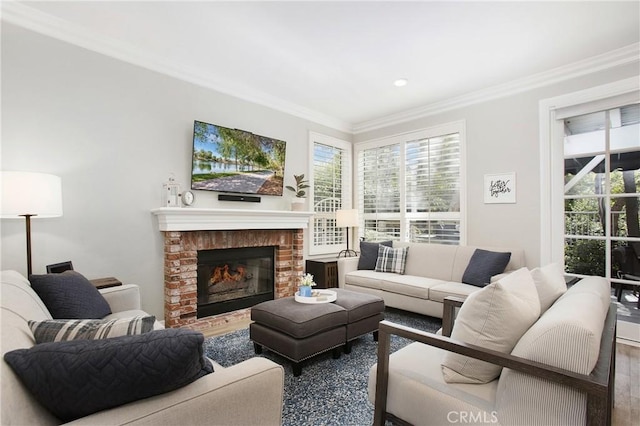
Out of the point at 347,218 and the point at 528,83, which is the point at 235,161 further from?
the point at 528,83

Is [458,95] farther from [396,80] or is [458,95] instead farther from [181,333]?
[181,333]

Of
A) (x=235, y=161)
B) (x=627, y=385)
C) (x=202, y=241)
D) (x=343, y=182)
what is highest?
(x=235, y=161)

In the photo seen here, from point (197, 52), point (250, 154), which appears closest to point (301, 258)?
point (250, 154)

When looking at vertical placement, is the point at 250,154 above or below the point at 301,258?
above

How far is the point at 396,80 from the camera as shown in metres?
3.76

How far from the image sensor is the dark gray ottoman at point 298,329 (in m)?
2.33

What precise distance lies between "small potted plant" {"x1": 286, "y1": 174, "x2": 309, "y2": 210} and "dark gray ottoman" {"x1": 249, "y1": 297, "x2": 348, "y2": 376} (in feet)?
6.06

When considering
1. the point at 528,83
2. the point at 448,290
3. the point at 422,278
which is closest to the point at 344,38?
the point at 528,83

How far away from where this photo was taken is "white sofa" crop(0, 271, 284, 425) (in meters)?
0.81

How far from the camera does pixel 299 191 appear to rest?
4.58 metres

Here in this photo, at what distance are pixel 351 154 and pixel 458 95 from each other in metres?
1.89

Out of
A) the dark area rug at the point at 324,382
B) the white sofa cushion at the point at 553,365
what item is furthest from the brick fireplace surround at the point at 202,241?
the white sofa cushion at the point at 553,365

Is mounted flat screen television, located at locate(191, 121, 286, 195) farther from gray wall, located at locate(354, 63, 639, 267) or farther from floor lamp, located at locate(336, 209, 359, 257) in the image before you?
gray wall, located at locate(354, 63, 639, 267)

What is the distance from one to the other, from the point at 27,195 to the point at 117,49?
162 centimetres
